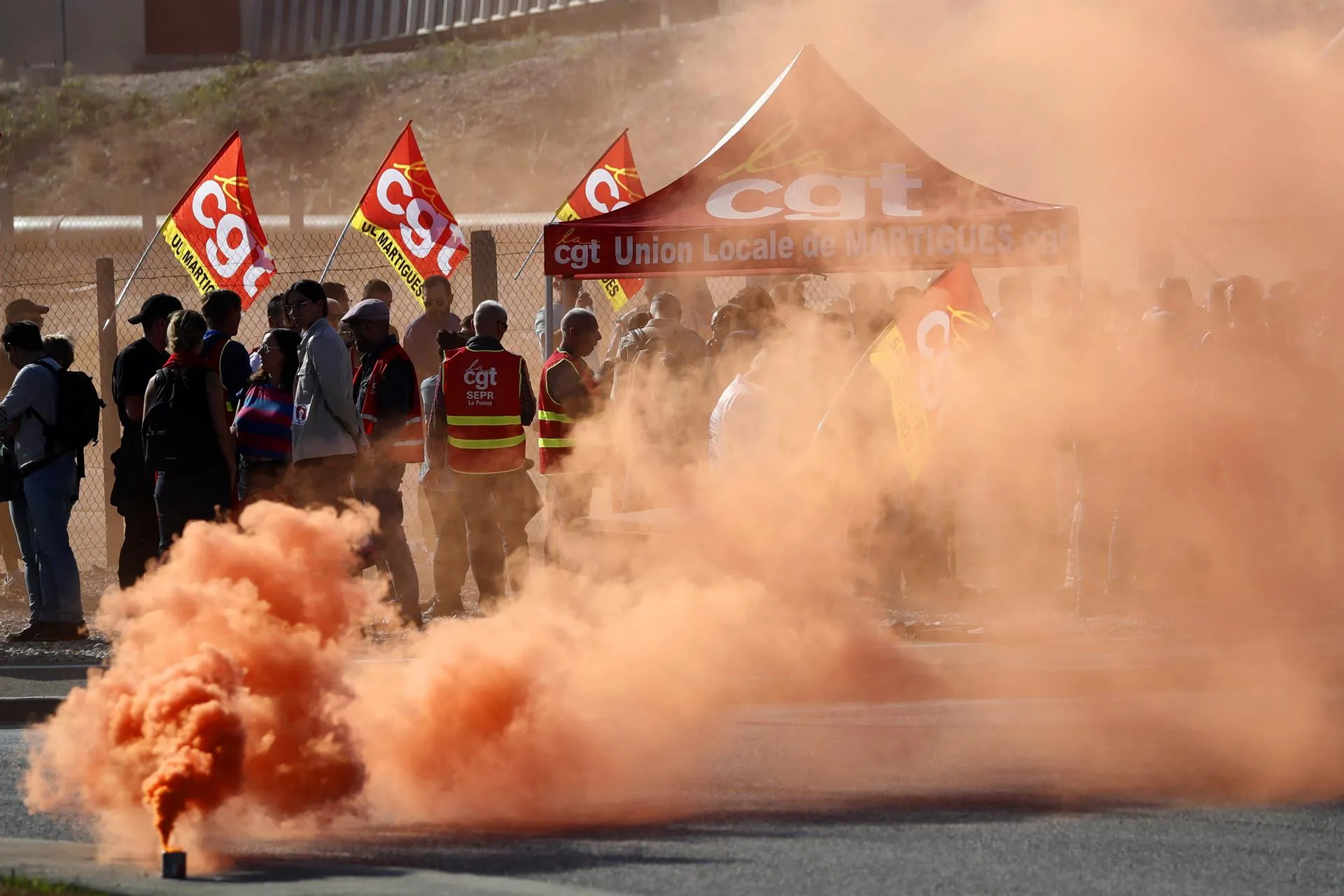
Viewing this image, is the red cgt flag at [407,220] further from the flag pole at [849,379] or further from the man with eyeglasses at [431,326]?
the flag pole at [849,379]

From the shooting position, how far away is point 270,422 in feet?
31.0

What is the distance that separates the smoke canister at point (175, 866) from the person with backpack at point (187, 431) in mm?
4066

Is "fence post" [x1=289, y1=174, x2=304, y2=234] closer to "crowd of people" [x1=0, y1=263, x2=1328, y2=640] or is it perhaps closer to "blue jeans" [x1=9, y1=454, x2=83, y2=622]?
"crowd of people" [x1=0, y1=263, x2=1328, y2=640]

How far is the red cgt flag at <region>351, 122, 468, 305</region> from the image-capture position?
1350 centimetres

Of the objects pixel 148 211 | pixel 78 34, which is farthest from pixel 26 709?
pixel 78 34

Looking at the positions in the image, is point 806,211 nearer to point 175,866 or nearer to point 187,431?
point 187,431

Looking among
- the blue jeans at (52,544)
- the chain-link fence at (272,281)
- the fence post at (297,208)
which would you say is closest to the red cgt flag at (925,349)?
the blue jeans at (52,544)

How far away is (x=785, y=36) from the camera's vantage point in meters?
29.2

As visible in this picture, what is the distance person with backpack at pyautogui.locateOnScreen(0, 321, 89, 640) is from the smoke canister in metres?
4.67

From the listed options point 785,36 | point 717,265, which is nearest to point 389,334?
point 717,265

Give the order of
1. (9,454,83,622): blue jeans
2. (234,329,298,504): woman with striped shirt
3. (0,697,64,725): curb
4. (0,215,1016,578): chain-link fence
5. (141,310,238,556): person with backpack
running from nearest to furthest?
(0,697,64,725): curb
(141,310,238,556): person with backpack
(234,329,298,504): woman with striped shirt
(9,454,83,622): blue jeans
(0,215,1016,578): chain-link fence

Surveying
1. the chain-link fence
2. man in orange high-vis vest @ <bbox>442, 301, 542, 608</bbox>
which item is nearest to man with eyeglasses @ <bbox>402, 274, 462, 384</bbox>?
man in orange high-vis vest @ <bbox>442, 301, 542, 608</bbox>

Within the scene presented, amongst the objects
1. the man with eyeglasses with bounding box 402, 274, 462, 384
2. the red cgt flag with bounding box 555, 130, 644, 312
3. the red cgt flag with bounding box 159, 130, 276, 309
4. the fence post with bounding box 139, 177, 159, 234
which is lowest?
the man with eyeglasses with bounding box 402, 274, 462, 384

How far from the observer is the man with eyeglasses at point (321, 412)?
922 centimetres
